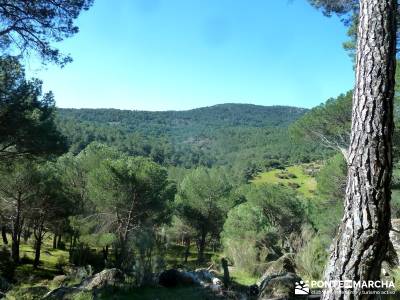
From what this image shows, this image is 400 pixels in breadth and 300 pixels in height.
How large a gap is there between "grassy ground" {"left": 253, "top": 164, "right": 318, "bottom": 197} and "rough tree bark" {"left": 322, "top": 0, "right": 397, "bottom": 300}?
7441 centimetres

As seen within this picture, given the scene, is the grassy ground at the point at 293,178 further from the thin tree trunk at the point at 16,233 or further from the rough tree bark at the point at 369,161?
the rough tree bark at the point at 369,161

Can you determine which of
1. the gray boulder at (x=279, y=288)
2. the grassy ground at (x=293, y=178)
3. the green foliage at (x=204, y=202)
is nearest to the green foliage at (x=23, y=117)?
the gray boulder at (x=279, y=288)

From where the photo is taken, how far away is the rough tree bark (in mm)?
2289

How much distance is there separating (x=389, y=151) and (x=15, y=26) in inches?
273

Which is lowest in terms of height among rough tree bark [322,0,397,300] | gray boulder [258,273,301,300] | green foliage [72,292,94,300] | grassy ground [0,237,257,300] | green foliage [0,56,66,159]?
grassy ground [0,237,257,300]

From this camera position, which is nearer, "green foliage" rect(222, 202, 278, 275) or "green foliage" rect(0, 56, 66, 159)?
"green foliage" rect(0, 56, 66, 159)

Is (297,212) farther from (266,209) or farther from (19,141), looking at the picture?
(19,141)

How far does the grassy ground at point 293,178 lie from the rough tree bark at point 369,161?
244ft

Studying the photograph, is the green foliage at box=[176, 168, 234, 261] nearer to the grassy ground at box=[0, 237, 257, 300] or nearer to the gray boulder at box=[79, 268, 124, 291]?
the grassy ground at box=[0, 237, 257, 300]

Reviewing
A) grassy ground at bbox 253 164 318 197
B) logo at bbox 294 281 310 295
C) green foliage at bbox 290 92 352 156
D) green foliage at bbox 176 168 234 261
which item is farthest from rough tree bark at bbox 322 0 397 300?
grassy ground at bbox 253 164 318 197

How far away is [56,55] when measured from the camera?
760 centimetres

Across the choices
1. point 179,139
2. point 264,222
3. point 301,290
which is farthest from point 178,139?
point 301,290

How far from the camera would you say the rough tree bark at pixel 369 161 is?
229cm

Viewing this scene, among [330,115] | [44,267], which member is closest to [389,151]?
[330,115]
